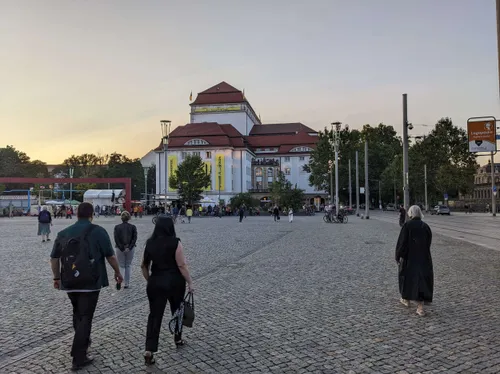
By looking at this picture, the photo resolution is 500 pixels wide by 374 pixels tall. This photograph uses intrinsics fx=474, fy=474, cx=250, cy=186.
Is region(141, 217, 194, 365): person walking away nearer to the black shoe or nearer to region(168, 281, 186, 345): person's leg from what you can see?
region(168, 281, 186, 345): person's leg

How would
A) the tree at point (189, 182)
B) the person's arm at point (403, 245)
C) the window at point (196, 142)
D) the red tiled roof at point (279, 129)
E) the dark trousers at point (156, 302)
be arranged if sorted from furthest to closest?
the red tiled roof at point (279, 129) → the window at point (196, 142) → the tree at point (189, 182) → the person's arm at point (403, 245) → the dark trousers at point (156, 302)

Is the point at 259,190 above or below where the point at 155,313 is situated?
above

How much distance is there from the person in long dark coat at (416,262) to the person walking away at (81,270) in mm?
4504

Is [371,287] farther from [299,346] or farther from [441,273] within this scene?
[299,346]

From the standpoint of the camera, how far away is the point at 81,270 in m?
4.96

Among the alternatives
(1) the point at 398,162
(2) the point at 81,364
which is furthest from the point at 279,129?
(2) the point at 81,364

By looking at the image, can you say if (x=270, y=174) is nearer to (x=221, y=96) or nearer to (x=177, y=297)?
(x=221, y=96)

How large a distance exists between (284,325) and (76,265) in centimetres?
308

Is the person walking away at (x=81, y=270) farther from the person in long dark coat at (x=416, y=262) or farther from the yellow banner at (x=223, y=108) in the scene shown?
the yellow banner at (x=223, y=108)

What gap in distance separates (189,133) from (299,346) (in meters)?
97.0

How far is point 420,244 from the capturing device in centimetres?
724

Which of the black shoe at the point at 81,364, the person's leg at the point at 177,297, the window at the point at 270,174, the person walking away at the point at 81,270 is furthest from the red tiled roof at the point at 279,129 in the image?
the black shoe at the point at 81,364

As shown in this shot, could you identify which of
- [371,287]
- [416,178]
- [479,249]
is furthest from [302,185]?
[371,287]

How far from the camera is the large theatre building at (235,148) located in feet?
325
